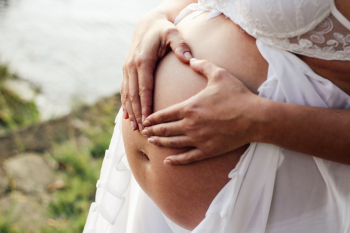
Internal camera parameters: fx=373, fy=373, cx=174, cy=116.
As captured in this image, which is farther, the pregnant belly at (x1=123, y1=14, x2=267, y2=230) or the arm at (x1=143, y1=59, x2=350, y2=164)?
the pregnant belly at (x1=123, y1=14, x2=267, y2=230)

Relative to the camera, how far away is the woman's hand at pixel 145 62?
1.05 m

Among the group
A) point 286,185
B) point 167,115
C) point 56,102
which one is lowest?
point 56,102

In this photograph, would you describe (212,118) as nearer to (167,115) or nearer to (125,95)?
(167,115)

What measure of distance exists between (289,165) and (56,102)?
8.37ft

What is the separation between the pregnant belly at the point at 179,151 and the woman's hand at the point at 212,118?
0.13 feet

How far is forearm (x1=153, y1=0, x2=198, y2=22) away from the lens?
1.26 meters

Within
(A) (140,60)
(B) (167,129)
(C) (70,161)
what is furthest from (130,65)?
(C) (70,161)

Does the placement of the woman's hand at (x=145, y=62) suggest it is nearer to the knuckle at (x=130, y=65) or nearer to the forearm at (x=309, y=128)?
the knuckle at (x=130, y=65)

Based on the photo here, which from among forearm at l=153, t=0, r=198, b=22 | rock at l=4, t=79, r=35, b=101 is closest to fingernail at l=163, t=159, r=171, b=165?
forearm at l=153, t=0, r=198, b=22

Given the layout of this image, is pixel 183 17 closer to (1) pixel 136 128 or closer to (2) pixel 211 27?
(2) pixel 211 27

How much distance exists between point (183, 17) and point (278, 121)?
1.84ft

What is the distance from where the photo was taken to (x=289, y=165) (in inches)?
35.1

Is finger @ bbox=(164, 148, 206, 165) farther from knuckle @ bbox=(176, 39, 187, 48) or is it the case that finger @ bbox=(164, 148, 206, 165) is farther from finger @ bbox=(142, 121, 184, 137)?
knuckle @ bbox=(176, 39, 187, 48)

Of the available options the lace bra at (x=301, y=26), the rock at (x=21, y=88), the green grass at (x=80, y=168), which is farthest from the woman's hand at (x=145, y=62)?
the rock at (x=21, y=88)
